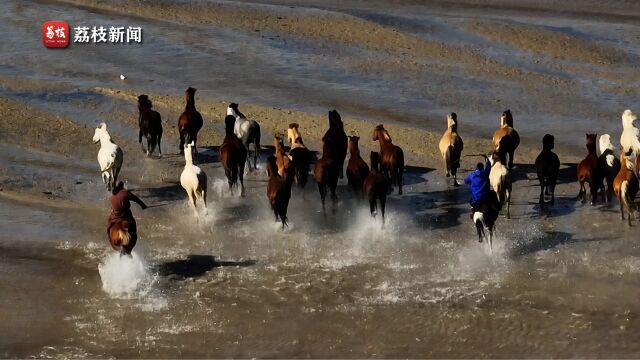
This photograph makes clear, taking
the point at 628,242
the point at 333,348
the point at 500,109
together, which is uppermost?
A: the point at 500,109

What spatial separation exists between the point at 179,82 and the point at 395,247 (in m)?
10.3

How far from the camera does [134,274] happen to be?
1512 centimetres

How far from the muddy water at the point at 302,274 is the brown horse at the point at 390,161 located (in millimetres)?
415

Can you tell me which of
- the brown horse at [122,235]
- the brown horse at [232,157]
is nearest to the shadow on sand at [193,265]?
the brown horse at [122,235]

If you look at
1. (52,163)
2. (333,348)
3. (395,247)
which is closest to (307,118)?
(52,163)

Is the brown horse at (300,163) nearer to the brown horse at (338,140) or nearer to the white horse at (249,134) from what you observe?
the brown horse at (338,140)

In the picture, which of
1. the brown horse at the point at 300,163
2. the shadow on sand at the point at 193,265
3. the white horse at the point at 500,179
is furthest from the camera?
the brown horse at the point at 300,163

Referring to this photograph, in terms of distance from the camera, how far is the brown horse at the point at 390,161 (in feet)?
59.1

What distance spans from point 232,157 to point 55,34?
12497 mm

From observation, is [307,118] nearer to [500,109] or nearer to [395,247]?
[500,109]

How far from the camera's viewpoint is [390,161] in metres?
18.0

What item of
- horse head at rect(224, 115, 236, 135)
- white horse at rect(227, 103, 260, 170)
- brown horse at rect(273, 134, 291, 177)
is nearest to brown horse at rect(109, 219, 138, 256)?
brown horse at rect(273, 134, 291, 177)

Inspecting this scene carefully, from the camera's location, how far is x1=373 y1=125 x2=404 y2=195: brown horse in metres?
18.0

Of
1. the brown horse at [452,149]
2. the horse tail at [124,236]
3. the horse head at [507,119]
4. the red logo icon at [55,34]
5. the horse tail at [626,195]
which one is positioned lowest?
the horse tail at [124,236]
